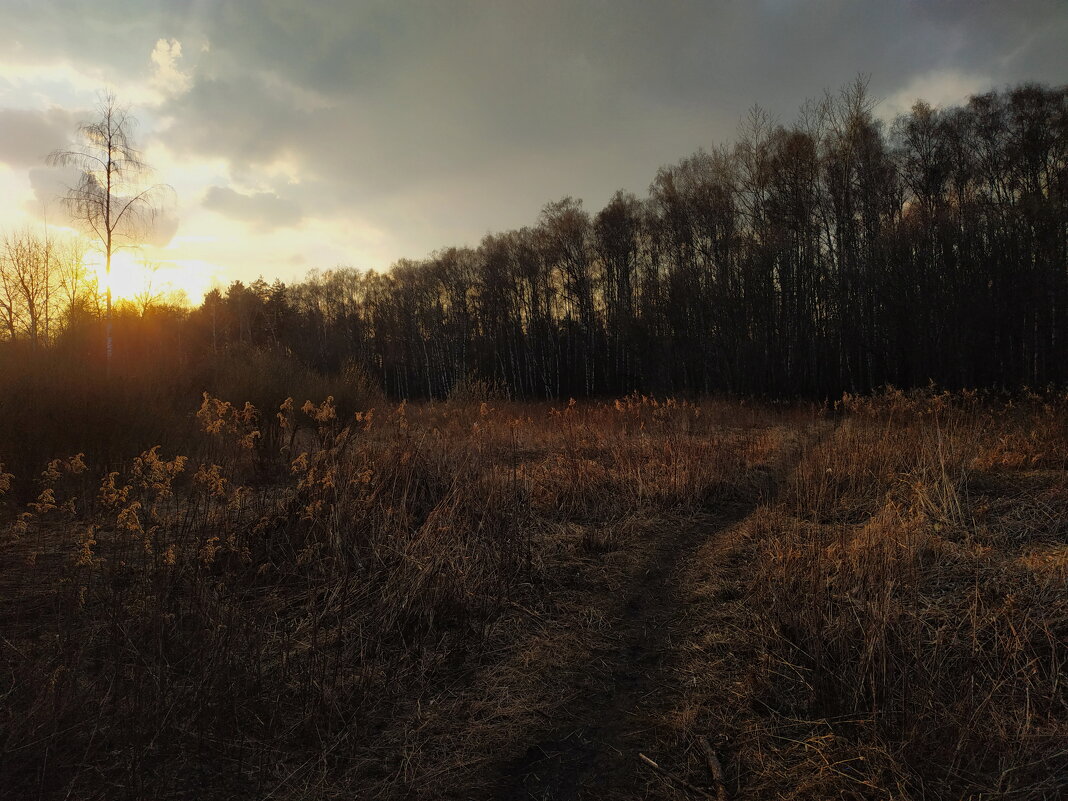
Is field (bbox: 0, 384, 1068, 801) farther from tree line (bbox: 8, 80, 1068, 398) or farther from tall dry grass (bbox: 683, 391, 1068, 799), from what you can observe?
tree line (bbox: 8, 80, 1068, 398)

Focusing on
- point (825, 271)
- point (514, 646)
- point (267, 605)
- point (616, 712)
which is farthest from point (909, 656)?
point (825, 271)

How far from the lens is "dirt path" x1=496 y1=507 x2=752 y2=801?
7.77 ft

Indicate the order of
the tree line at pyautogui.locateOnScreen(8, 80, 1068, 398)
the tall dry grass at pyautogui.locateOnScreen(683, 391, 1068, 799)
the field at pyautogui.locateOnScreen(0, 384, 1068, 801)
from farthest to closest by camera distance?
the tree line at pyautogui.locateOnScreen(8, 80, 1068, 398) < the field at pyautogui.locateOnScreen(0, 384, 1068, 801) < the tall dry grass at pyautogui.locateOnScreen(683, 391, 1068, 799)

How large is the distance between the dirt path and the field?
0.05ft

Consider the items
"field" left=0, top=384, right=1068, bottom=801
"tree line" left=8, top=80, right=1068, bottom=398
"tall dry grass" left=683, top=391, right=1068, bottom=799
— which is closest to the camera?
"tall dry grass" left=683, top=391, right=1068, bottom=799

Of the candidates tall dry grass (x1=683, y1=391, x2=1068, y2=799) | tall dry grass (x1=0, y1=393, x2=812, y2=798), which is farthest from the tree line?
tall dry grass (x1=683, y1=391, x2=1068, y2=799)

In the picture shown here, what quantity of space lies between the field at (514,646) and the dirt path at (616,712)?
14 mm

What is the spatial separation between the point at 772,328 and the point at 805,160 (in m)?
7.19

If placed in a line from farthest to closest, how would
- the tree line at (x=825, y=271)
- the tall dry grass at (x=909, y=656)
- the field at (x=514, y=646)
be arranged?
1. the tree line at (x=825, y=271)
2. the field at (x=514, y=646)
3. the tall dry grass at (x=909, y=656)

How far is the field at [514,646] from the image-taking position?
2.27m

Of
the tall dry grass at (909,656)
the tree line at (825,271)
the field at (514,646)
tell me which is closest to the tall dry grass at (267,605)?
the field at (514,646)

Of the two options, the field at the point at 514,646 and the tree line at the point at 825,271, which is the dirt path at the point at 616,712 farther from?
the tree line at the point at 825,271

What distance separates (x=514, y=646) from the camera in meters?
3.54

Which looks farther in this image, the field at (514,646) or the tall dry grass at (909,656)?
the field at (514,646)
